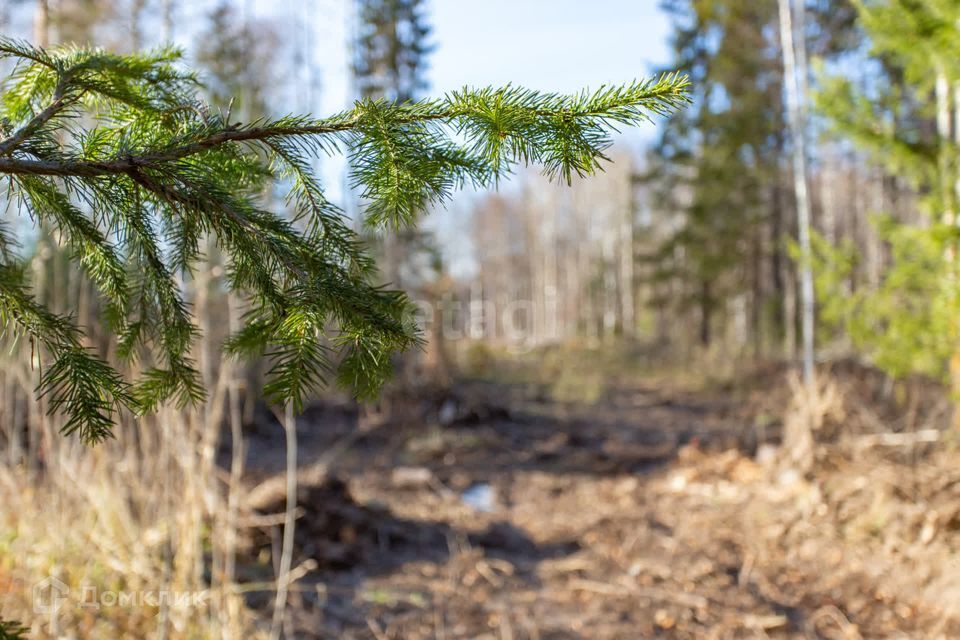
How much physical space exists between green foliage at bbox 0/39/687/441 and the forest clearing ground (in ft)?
8.01

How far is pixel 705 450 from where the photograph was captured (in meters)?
7.11

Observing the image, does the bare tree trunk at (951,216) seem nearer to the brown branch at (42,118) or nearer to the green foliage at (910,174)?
the green foliage at (910,174)

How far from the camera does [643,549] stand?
14.9 feet

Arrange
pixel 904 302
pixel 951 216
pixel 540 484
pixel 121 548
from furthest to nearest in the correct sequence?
pixel 540 484 < pixel 904 302 < pixel 951 216 < pixel 121 548

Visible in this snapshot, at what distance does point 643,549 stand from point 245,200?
4.01 meters

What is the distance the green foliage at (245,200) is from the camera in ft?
3.24

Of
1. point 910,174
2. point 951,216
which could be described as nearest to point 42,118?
point 951,216

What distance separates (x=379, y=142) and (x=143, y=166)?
13.1 inches

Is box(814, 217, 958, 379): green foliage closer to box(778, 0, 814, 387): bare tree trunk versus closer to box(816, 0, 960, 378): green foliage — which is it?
box(816, 0, 960, 378): green foliage

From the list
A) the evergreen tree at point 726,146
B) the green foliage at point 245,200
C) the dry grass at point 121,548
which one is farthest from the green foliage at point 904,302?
the evergreen tree at point 726,146

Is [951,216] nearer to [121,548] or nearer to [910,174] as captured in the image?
[910,174]

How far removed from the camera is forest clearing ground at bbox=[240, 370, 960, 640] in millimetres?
3389

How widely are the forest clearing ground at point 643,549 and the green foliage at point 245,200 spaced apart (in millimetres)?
2442

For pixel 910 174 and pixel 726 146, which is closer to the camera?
pixel 910 174
